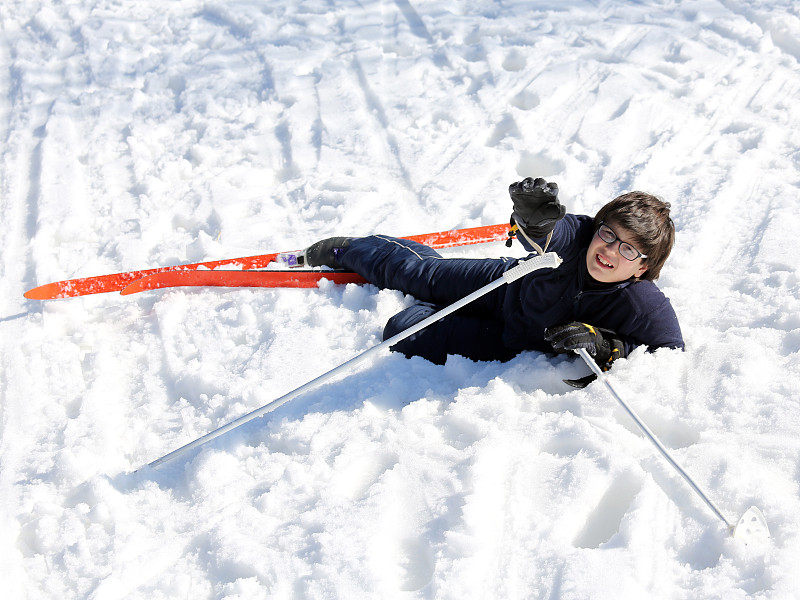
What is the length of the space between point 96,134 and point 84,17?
1.89 metres

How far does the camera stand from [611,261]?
227cm

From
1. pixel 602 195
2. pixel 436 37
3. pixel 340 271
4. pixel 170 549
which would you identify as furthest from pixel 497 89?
pixel 170 549

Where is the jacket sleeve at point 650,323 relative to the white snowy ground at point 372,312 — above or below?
above

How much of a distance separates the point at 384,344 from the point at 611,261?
0.76 metres

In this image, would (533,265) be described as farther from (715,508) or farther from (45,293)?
(45,293)

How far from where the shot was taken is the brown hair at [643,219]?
223cm

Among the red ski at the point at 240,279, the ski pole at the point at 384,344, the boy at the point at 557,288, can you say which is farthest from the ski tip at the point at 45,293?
the boy at the point at 557,288

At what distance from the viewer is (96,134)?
4.58 meters

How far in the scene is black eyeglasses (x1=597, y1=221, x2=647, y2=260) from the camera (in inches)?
88.2

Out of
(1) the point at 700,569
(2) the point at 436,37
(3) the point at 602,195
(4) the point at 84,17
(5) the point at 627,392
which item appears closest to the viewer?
(1) the point at 700,569

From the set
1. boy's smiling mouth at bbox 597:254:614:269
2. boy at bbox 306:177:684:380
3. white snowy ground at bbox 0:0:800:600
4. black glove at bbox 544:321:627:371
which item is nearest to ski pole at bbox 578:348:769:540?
white snowy ground at bbox 0:0:800:600

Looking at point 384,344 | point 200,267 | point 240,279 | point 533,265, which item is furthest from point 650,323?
point 200,267

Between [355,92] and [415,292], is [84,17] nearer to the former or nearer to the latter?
[355,92]

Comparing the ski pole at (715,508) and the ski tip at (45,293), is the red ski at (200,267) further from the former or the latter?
the ski pole at (715,508)
